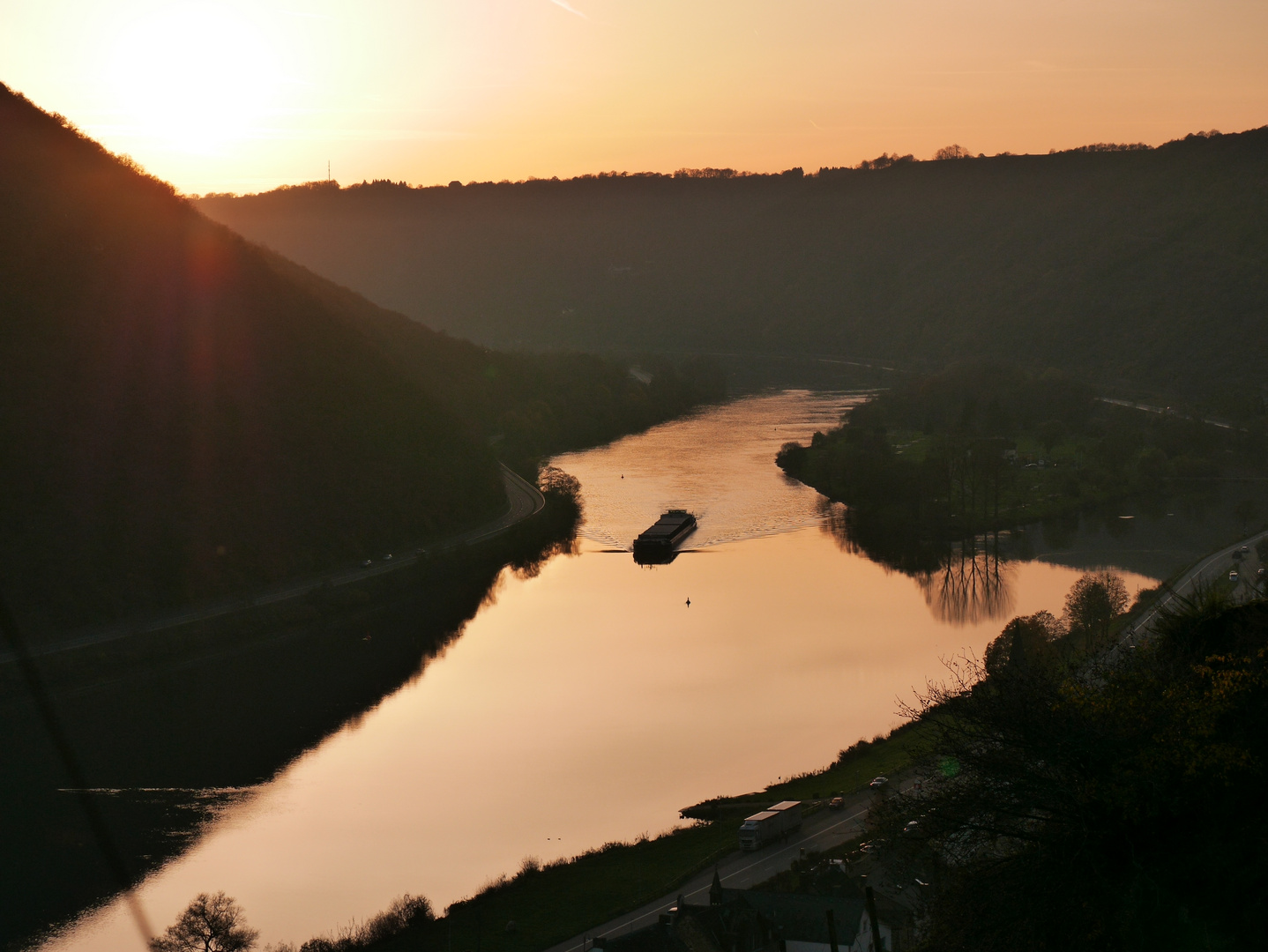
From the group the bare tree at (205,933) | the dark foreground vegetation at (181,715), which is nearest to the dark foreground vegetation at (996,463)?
the dark foreground vegetation at (181,715)

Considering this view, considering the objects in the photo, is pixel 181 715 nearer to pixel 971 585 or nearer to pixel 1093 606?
pixel 1093 606

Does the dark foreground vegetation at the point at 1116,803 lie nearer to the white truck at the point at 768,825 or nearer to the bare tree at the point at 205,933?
the white truck at the point at 768,825

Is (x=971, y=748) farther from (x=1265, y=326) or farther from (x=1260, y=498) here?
(x=1265, y=326)

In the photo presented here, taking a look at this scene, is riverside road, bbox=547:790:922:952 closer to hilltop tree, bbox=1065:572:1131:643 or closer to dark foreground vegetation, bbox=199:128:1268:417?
hilltop tree, bbox=1065:572:1131:643

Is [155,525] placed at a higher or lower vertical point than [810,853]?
higher

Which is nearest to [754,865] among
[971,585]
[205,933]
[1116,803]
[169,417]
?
[205,933]

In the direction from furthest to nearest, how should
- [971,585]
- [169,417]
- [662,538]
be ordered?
[662,538]
[169,417]
[971,585]

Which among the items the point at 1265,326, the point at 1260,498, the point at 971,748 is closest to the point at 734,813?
the point at 971,748
